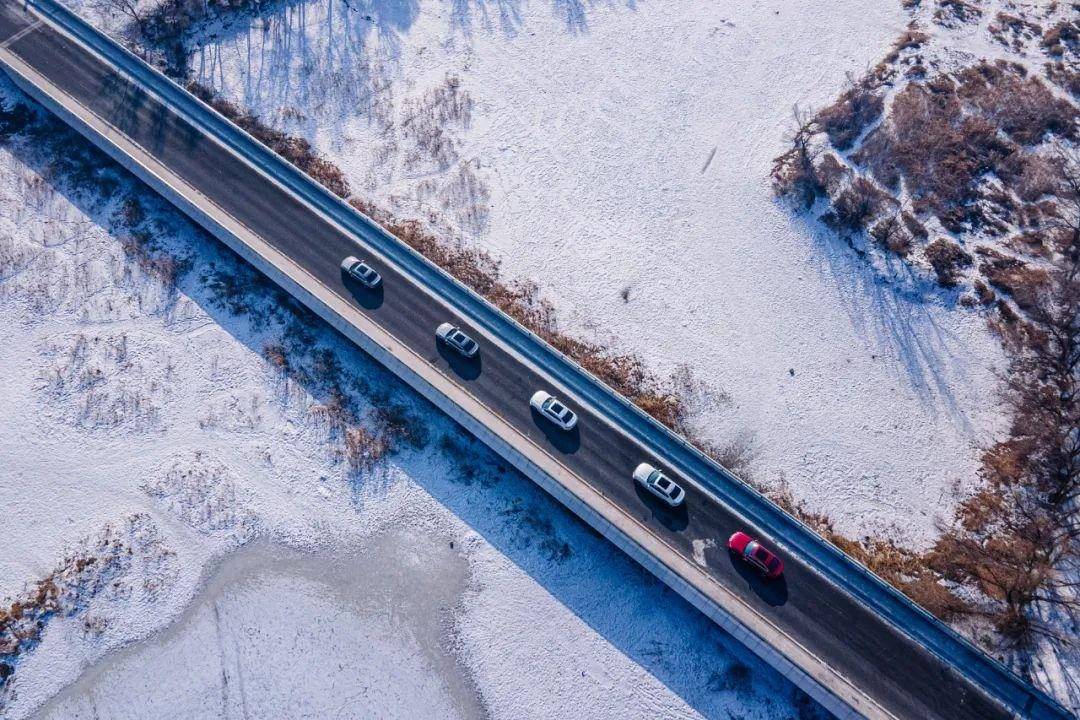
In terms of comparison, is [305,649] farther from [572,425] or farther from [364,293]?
[364,293]

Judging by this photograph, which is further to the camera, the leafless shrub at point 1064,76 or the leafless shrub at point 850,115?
the leafless shrub at point 1064,76

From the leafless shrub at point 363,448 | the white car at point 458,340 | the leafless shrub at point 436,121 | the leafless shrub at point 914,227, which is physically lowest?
the leafless shrub at point 363,448

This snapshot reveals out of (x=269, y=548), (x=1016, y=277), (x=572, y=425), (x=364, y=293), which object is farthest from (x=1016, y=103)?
(x=269, y=548)

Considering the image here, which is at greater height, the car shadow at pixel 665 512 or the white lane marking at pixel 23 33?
the white lane marking at pixel 23 33

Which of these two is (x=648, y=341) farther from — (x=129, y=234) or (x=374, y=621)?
(x=129, y=234)

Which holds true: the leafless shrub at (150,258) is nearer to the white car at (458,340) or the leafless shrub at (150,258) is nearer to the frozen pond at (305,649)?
the white car at (458,340)

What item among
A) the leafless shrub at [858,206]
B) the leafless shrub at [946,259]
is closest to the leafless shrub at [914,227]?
the leafless shrub at [946,259]
